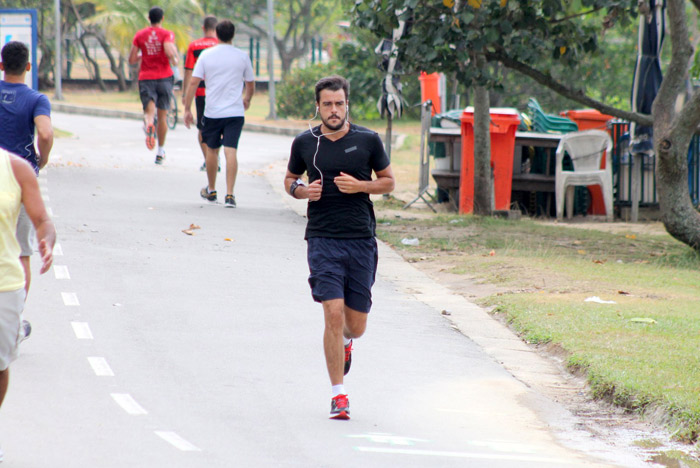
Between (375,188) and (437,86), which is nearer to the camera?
(375,188)

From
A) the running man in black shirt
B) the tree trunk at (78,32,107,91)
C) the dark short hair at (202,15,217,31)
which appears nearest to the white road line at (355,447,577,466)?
the running man in black shirt

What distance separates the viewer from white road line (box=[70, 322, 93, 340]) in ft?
22.5

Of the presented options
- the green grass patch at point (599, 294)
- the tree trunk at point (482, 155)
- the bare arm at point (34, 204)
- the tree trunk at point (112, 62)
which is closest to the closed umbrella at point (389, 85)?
the tree trunk at point (482, 155)

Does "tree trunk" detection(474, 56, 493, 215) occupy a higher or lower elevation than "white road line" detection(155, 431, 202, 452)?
higher

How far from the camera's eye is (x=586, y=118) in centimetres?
1655

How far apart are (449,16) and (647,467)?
796 centimetres

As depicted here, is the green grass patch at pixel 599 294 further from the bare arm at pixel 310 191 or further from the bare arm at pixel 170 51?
the bare arm at pixel 170 51

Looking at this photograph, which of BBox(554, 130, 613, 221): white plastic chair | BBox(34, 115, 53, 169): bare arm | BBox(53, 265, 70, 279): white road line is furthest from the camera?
BBox(554, 130, 613, 221): white plastic chair

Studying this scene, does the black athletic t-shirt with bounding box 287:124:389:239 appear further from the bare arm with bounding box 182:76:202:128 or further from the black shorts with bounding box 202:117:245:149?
the bare arm with bounding box 182:76:202:128

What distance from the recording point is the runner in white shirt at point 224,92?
A: 12.4m

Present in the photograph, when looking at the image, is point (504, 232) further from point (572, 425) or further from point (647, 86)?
point (572, 425)

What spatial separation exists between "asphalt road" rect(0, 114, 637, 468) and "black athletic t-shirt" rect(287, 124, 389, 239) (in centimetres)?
96

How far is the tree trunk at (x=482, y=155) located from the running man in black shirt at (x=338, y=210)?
28.0ft

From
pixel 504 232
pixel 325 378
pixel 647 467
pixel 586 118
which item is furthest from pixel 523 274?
pixel 586 118
